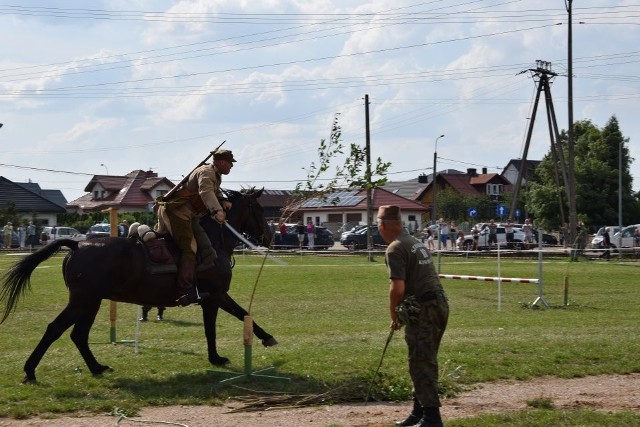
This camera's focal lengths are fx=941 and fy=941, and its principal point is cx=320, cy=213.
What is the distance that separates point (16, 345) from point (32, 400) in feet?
16.7

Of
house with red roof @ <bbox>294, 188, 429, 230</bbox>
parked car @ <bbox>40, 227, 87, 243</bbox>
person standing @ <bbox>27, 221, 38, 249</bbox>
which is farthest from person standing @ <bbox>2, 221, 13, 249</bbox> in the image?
house with red roof @ <bbox>294, 188, 429, 230</bbox>

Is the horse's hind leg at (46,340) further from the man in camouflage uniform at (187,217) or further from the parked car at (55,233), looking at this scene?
the parked car at (55,233)

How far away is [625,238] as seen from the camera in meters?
53.2

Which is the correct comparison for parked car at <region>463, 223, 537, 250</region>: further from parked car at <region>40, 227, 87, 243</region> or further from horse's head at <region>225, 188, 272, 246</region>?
horse's head at <region>225, 188, 272, 246</region>

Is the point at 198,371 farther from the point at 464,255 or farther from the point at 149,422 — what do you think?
the point at 464,255

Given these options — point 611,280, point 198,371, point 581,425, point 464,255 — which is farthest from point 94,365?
point 464,255

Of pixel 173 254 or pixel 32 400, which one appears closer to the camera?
pixel 32 400

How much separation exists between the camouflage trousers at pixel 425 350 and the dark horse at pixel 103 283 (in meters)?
4.00

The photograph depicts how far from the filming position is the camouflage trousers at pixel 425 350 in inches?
336

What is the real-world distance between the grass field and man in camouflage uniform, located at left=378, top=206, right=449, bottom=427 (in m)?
0.60

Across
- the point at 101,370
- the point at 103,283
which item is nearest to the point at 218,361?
the point at 101,370

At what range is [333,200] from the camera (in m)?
12.0

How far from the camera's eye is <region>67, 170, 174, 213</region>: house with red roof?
93.5 m

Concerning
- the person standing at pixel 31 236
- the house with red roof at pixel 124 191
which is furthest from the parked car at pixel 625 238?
the house with red roof at pixel 124 191
